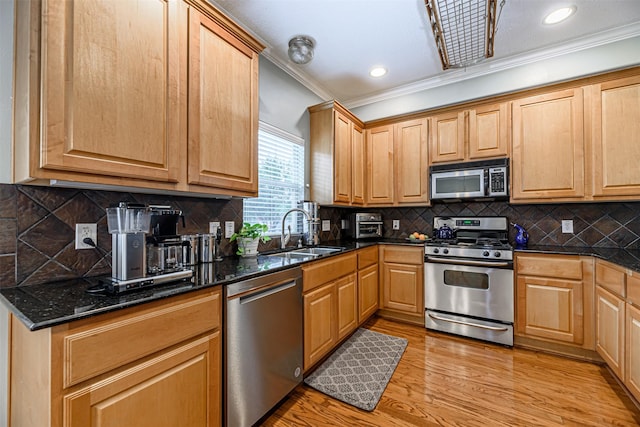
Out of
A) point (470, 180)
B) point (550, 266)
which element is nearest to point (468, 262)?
point (550, 266)

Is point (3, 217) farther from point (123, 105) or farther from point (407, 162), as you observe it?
point (407, 162)

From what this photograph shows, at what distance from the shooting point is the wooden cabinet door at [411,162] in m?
3.26

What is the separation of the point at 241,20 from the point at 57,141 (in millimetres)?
A: 1707

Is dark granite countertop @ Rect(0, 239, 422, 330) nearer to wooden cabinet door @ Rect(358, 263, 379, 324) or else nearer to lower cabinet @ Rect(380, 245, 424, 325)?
wooden cabinet door @ Rect(358, 263, 379, 324)

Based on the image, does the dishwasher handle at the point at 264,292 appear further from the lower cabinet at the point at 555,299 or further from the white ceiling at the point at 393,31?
the lower cabinet at the point at 555,299

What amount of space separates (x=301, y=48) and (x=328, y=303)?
219 cm

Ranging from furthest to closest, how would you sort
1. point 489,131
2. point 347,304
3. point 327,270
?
point 489,131, point 347,304, point 327,270

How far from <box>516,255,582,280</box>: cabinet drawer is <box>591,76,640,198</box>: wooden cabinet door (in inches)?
26.3

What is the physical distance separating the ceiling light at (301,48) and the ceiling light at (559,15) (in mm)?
1900

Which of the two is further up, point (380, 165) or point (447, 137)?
point (447, 137)

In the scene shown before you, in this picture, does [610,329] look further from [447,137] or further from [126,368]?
[126,368]

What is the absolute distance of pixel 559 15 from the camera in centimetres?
218

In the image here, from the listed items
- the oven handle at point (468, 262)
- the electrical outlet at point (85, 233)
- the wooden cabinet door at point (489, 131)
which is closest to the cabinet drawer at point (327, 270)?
the oven handle at point (468, 262)

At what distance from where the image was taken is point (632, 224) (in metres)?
2.54
